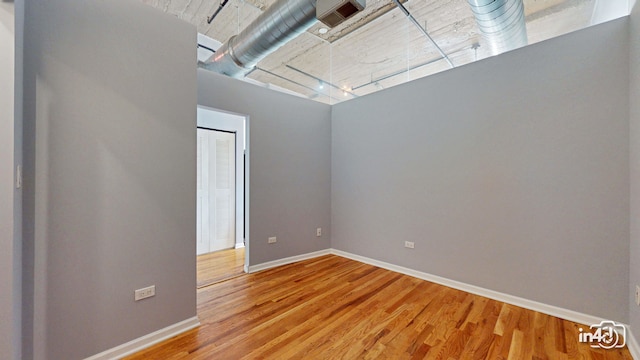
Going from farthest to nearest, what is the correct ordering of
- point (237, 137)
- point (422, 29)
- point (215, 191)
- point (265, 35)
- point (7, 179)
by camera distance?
point (237, 137)
point (215, 191)
point (422, 29)
point (265, 35)
point (7, 179)

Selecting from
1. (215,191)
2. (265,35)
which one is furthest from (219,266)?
(265,35)

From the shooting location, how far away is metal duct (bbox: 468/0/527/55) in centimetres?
226

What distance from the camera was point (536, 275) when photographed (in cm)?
244

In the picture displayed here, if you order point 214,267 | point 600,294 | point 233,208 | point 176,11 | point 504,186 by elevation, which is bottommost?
point 214,267

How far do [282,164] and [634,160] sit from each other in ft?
11.8

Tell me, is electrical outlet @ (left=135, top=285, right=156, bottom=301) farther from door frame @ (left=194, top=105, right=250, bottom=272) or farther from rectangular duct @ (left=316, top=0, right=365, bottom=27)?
rectangular duct @ (left=316, top=0, right=365, bottom=27)

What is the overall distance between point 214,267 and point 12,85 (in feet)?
9.77

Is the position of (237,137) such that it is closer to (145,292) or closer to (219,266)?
(219,266)

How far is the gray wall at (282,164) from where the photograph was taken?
3.35m

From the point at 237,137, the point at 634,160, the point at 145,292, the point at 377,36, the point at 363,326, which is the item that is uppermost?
the point at 377,36

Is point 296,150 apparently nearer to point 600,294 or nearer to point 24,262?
point 24,262

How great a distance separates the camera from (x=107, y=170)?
1.77 metres

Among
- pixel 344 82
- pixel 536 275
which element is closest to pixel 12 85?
pixel 536 275

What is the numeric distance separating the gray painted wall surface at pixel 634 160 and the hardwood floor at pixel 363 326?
1.42 ft
